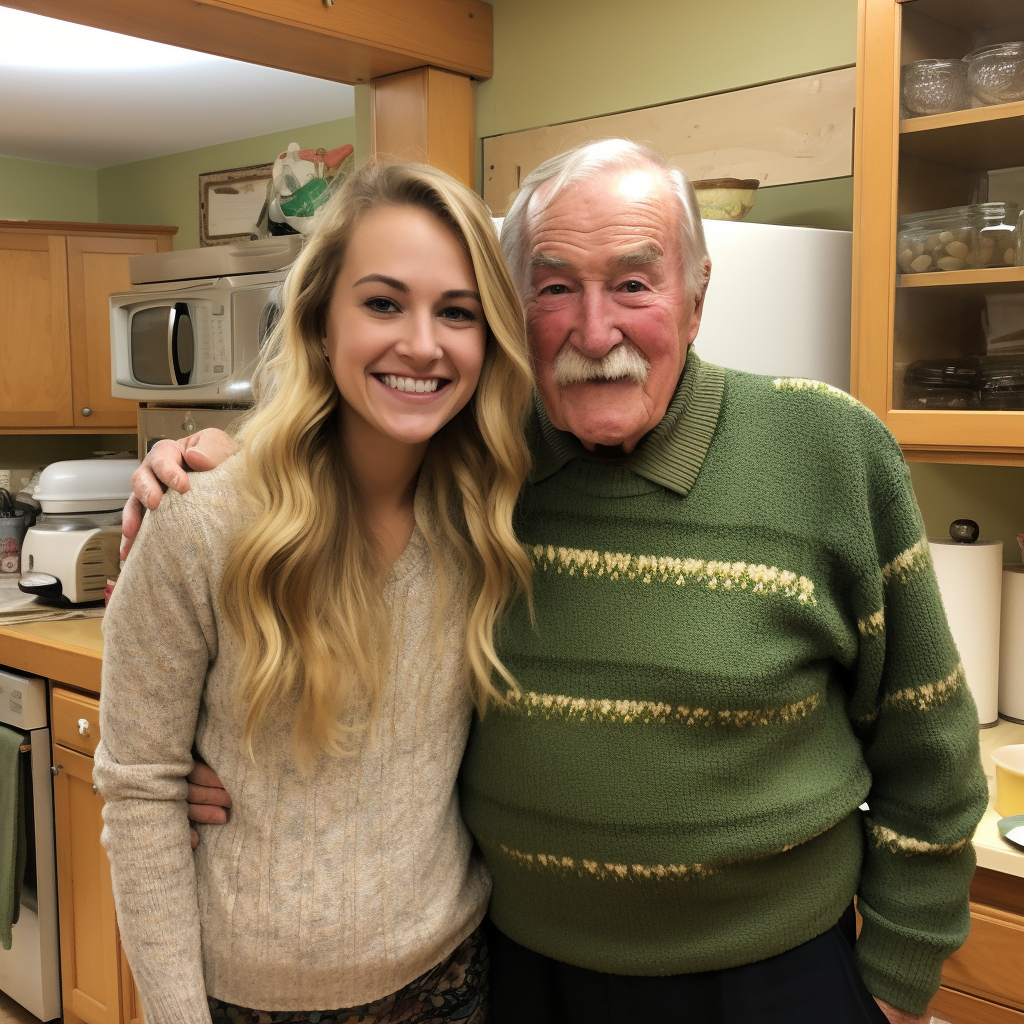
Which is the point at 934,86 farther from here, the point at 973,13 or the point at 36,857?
the point at 36,857

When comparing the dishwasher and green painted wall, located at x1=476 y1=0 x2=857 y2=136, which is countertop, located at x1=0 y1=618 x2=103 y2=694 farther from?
green painted wall, located at x1=476 y1=0 x2=857 y2=136

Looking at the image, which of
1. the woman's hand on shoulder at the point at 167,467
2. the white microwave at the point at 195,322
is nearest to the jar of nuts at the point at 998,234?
the woman's hand on shoulder at the point at 167,467

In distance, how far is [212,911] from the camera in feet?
3.68

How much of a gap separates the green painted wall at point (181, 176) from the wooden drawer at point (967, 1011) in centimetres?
368

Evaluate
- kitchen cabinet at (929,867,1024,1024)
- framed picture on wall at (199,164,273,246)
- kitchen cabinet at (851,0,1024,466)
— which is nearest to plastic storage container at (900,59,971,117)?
kitchen cabinet at (851,0,1024,466)

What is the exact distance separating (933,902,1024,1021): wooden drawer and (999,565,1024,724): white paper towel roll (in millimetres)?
Result: 550

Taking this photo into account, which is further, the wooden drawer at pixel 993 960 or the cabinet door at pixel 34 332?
the cabinet door at pixel 34 332

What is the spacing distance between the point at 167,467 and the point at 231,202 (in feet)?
12.5

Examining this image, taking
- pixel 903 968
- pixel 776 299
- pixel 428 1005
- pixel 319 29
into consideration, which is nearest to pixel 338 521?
pixel 428 1005

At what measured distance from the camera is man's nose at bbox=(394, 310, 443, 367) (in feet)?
3.47

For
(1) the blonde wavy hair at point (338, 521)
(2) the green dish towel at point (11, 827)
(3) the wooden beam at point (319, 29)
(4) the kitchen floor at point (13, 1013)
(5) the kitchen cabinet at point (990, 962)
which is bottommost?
(4) the kitchen floor at point (13, 1013)

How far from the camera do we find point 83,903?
100 inches

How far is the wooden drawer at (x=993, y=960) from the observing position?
1.48m

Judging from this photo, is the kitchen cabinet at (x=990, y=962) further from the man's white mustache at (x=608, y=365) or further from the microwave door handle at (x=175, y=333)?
the microwave door handle at (x=175, y=333)
